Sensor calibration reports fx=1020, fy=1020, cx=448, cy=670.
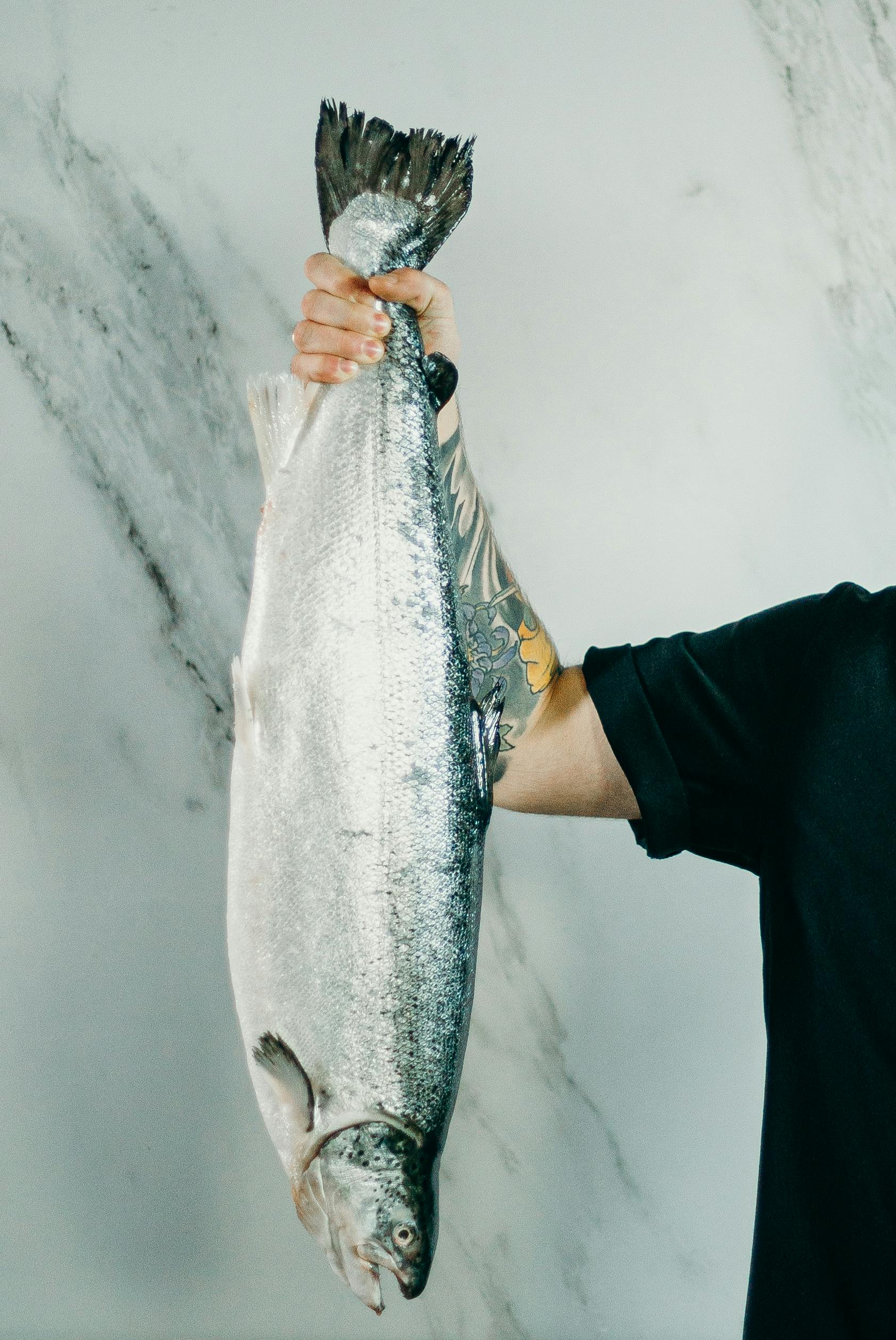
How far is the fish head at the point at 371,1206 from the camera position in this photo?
23.0 inches

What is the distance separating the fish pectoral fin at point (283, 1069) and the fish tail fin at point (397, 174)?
0.47 metres

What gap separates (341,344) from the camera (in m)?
0.61

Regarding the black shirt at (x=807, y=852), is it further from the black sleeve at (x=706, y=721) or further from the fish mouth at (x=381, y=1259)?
the fish mouth at (x=381, y=1259)

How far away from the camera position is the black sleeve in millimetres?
880

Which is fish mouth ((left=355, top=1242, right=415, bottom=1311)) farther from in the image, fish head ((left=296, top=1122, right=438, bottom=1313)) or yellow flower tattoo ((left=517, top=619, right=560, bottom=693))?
yellow flower tattoo ((left=517, top=619, right=560, bottom=693))

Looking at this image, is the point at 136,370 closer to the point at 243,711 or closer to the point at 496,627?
the point at 496,627

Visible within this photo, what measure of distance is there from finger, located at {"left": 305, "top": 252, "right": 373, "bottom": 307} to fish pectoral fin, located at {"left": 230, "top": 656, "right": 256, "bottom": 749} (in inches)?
9.4

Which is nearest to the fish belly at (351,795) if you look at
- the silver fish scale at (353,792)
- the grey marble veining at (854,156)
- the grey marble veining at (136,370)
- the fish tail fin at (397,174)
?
the silver fish scale at (353,792)

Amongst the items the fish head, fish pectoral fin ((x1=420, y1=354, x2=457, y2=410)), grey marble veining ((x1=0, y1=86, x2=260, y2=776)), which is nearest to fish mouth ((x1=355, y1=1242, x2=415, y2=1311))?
the fish head

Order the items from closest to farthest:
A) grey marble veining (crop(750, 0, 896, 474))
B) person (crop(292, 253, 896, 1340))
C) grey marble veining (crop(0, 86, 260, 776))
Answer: person (crop(292, 253, 896, 1340)), grey marble veining (crop(0, 86, 260, 776)), grey marble veining (crop(750, 0, 896, 474))

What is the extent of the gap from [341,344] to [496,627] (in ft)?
1.08

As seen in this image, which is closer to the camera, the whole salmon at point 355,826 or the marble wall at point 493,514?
the whole salmon at point 355,826

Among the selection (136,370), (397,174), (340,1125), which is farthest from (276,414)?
(136,370)

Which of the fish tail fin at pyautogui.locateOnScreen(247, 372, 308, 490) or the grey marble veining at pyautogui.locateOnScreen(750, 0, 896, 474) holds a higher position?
the grey marble veining at pyautogui.locateOnScreen(750, 0, 896, 474)
